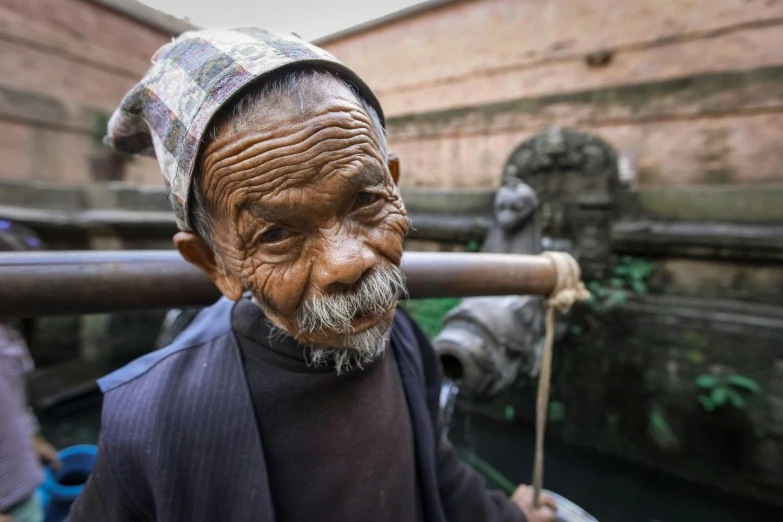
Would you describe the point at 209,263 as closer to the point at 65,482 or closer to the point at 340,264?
the point at 340,264

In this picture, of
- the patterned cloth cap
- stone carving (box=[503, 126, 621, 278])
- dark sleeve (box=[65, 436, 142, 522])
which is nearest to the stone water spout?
stone carving (box=[503, 126, 621, 278])

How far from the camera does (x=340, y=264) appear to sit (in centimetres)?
65

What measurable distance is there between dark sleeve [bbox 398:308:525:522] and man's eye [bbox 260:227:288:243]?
61cm

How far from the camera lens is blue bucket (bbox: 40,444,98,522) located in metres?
2.45

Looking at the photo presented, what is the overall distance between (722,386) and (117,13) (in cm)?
823

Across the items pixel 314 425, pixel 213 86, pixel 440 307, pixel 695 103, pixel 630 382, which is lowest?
pixel 630 382

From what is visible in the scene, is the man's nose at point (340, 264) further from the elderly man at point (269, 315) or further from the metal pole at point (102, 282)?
the metal pole at point (102, 282)

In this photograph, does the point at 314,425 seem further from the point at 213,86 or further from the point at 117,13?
the point at 117,13

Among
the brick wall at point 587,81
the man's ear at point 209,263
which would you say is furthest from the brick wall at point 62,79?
the man's ear at point 209,263

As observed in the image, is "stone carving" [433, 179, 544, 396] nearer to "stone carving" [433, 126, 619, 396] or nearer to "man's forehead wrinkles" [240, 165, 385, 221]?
"stone carving" [433, 126, 619, 396]

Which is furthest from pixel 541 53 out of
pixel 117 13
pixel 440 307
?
pixel 117 13

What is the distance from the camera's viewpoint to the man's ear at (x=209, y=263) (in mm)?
754

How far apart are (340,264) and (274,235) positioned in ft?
0.42

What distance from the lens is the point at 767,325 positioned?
10.3 ft
